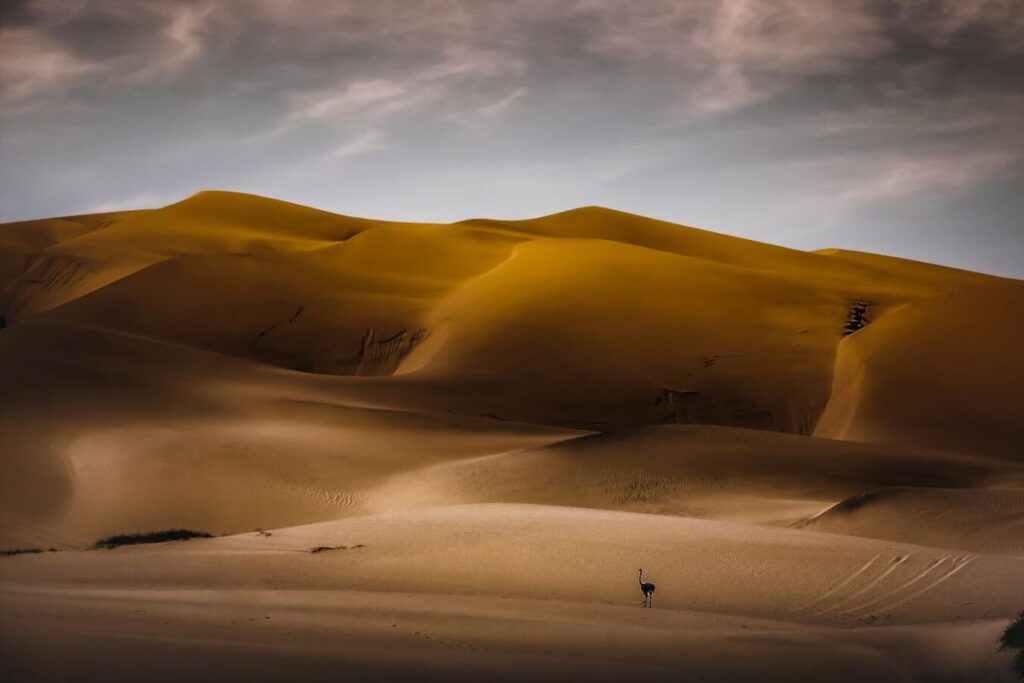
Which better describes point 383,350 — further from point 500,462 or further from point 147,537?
point 147,537

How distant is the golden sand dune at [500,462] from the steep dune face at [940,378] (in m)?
0.10

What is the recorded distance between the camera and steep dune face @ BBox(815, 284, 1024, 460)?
89.1 ft

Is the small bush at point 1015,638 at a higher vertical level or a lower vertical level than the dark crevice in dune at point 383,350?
lower

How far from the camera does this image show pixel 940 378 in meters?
29.3

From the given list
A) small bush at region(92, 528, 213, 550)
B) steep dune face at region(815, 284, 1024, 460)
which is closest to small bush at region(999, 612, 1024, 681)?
small bush at region(92, 528, 213, 550)

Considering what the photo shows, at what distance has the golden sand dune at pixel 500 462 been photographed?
8.59 meters

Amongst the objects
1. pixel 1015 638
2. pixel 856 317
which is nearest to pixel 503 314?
pixel 856 317

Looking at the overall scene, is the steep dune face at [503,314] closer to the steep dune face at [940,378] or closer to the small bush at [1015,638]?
the steep dune face at [940,378]

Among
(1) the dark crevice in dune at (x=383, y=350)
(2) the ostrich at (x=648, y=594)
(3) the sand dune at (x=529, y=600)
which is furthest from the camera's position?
(1) the dark crevice in dune at (x=383, y=350)

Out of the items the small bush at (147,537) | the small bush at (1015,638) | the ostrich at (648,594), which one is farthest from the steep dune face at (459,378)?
the small bush at (1015,638)

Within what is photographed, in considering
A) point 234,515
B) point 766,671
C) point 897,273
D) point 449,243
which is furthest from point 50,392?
point 897,273

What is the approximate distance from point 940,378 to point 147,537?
20.6m

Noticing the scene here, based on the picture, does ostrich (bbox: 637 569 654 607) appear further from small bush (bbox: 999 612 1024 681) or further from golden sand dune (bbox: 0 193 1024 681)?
small bush (bbox: 999 612 1024 681)

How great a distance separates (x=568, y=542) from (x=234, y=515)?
22.2 feet
